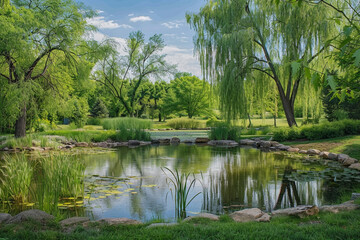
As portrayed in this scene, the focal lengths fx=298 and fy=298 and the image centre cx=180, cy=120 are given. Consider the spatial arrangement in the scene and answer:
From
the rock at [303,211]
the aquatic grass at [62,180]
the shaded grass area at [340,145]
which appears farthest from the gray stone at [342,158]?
the aquatic grass at [62,180]

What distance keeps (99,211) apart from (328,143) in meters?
10.2

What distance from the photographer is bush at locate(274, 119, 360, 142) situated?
13086mm

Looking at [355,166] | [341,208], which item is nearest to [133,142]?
[355,166]

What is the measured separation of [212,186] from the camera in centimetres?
616

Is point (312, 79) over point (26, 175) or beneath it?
over

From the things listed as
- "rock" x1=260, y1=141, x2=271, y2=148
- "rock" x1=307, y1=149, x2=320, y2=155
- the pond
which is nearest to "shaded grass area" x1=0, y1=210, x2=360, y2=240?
the pond

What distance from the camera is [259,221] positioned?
3.63m

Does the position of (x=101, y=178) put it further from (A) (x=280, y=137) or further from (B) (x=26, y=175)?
(A) (x=280, y=137)

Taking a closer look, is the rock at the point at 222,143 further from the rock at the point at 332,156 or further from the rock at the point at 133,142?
the rock at the point at 332,156

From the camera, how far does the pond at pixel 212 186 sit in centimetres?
469

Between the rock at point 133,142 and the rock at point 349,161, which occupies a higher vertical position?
the rock at point 133,142

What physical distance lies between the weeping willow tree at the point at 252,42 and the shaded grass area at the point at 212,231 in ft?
34.4

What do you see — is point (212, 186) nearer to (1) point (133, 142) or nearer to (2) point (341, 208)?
(2) point (341, 208)

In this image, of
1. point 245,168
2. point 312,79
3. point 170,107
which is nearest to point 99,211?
point 312,79
